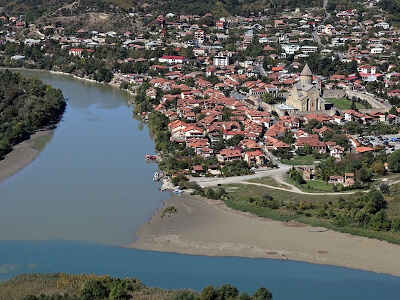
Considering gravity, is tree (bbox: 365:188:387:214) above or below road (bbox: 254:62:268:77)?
below

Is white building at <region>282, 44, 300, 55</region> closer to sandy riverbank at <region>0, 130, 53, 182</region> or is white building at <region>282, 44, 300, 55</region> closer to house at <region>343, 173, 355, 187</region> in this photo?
sandy riverbank at <region>0, 130, 53, 182</region>

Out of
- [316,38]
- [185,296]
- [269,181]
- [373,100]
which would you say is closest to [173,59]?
Result: [316,38]

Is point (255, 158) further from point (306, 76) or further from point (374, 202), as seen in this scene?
point (306, 76)

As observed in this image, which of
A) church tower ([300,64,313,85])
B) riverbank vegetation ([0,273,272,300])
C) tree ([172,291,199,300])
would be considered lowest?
riverbank vegetation ([0,273,272,300])

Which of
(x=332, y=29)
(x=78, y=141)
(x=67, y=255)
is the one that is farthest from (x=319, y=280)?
(x=332, y=29)

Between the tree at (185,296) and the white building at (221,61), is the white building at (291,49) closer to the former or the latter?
the white building at (221,61)

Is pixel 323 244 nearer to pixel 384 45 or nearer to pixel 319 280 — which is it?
pixel 319 280

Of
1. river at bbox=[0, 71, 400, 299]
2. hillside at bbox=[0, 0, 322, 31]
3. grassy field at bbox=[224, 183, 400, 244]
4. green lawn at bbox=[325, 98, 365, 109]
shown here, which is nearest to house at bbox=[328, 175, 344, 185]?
grassy field at bbox=[224, 183, 400, 244]
